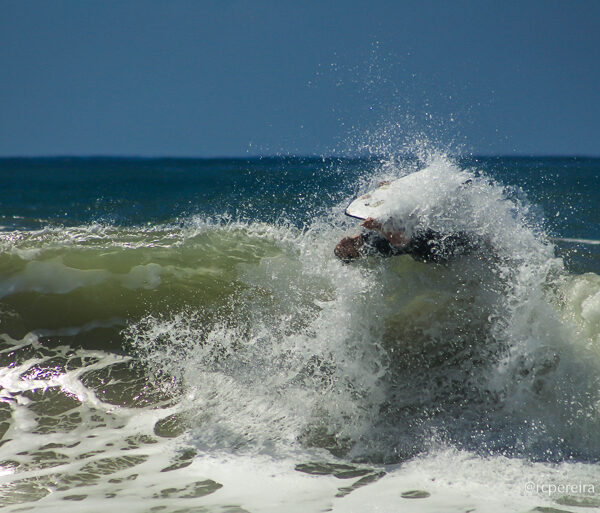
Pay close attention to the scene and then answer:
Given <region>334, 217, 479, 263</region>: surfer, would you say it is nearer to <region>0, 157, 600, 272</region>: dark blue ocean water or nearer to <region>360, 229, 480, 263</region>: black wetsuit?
<region>360, 229, 480, 263</region>: black wetsuit

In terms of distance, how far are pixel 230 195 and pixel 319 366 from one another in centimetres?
468

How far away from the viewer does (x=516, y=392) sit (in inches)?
82.6

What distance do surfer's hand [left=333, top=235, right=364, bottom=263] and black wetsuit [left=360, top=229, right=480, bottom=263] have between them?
43mm

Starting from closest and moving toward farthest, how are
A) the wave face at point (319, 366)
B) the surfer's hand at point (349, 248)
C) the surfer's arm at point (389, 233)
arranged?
the wave face at point (319, 366) < the surfer's arm at point (389, 233) < the surfer's hand at point (349, 248)

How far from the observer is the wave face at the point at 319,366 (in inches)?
75.2

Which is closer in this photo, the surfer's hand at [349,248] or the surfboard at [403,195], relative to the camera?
the surfboard at [403,195]

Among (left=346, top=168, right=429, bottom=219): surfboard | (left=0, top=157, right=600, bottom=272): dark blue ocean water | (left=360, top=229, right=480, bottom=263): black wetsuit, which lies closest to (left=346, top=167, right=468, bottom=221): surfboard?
(left=346, top=168, right=429, bottom=219): surfboard

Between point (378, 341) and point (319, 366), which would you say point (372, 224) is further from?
point (319, 366)

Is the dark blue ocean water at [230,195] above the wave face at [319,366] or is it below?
above

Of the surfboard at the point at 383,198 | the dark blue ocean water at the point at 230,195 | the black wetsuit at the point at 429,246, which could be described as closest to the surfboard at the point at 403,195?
the surfboard at the point at 383,198

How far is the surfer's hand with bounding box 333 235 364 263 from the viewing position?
8.41 feet

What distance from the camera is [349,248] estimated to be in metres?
2.59

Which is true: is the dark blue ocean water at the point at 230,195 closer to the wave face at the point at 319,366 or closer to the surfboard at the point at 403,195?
the surfboard at the point at 403,195

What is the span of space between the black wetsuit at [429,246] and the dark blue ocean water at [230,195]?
1033mm
